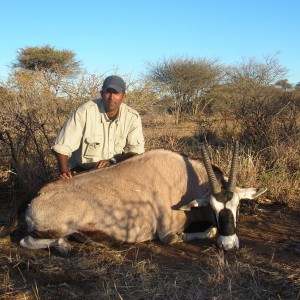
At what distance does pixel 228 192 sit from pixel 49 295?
6.01 ft

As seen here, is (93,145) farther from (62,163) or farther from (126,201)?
(126,201)

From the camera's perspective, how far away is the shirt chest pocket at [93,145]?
191 inches

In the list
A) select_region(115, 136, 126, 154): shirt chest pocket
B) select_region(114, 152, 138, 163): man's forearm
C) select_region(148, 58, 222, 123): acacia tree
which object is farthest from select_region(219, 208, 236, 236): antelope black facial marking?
select_region(148, 58, 222, 123): acacia tree

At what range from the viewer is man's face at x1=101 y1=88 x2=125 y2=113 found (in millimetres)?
4734

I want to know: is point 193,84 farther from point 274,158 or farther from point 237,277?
point 237,277

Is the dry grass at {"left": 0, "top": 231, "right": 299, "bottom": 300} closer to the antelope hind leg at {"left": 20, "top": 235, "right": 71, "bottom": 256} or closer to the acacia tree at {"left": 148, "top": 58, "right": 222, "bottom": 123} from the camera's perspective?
the antelope hind leg at {"left": 20, "top": 235, "right": 71, "bottom": 256}

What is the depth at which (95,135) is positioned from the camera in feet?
16.0

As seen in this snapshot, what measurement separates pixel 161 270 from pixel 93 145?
184cm

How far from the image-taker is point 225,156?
6.26 m

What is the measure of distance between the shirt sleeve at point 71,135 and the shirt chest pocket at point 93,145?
0.37 feet

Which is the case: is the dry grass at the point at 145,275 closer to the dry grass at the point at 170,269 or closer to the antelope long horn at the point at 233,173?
the dry grass at the point at 170,269

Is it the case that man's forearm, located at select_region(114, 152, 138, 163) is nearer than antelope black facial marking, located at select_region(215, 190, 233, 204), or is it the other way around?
antelope black facial marking, located at select_region(215, 190, 233, 204)

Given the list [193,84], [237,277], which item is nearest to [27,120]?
[237,277]

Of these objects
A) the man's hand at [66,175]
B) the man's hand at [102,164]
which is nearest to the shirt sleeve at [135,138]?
the man's hand at [102,164]
